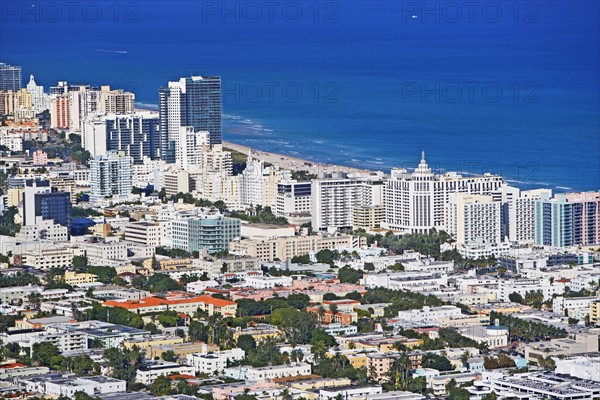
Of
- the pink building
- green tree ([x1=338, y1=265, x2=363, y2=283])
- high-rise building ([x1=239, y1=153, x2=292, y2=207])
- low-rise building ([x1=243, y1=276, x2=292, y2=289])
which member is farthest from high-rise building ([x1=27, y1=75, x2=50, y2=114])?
low-rise building ([x1=243, y1=276, x2=292, y2=289])

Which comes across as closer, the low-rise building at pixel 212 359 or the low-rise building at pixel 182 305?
the low-rise building at pixel 212 359

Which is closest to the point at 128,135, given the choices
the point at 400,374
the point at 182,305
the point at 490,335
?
the point at 182,305

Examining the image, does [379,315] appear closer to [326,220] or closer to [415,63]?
[326,220]

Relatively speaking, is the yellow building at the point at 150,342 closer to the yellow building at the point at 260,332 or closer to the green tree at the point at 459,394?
the yellow building at the point at 260,332

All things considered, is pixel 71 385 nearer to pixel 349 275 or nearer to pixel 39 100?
pixel 349 275

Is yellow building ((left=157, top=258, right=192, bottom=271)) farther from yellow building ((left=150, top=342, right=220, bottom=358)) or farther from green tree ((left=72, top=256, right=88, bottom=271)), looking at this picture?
yellow building ((left=150, top=342, right=220, bottom=358))
